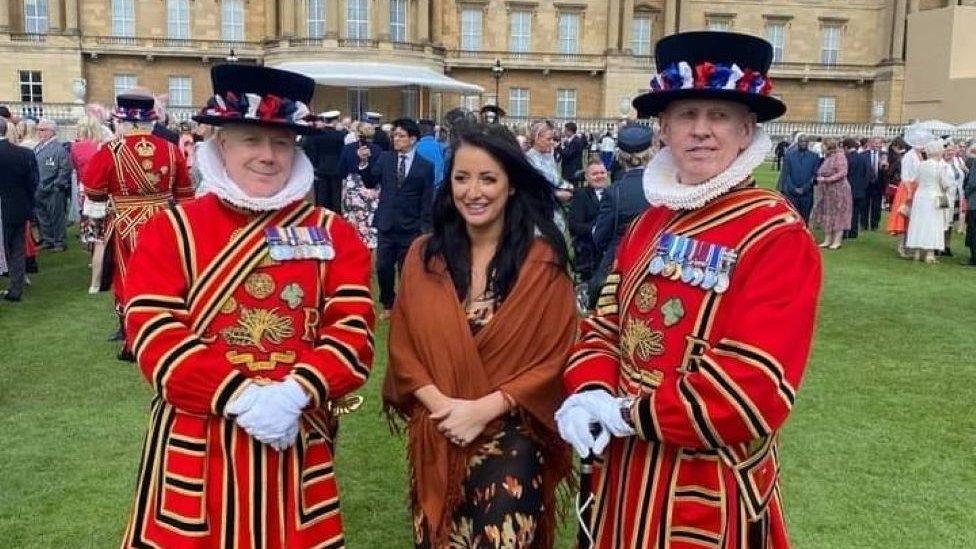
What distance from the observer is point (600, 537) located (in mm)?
2785

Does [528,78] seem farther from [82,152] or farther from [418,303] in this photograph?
[418,303]

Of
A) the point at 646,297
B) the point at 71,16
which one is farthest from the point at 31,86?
the point at 646,297

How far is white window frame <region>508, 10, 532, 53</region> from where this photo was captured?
1916 inches

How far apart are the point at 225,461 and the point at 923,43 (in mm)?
50209

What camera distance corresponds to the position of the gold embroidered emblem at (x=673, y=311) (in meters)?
2.59

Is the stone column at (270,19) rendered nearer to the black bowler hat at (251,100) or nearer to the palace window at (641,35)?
the palace window at (641,35)

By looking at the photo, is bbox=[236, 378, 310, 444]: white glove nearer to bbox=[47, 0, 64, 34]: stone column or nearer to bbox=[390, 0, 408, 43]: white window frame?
bbox=[390, 0, 408, 43]: white window frame

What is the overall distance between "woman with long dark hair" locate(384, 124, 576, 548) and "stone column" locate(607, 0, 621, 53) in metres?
47.4

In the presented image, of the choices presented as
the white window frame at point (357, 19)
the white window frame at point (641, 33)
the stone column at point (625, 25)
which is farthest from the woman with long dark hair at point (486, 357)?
the white window frame at point (641, 33)

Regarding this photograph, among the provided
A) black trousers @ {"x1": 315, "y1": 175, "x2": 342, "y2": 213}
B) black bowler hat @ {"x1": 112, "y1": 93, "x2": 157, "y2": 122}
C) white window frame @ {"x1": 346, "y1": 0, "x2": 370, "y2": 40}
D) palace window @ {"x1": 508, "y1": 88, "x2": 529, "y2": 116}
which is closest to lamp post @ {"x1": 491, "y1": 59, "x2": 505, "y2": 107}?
palace window @ {"x1": 508, "y1": 88, "x2": 529, "y2": 116}

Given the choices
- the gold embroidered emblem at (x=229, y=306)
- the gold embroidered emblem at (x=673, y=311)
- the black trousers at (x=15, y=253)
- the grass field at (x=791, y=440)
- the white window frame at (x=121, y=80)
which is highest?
the white window frame at (x=121, y=80)

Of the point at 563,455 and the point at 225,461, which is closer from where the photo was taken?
the point at 225,461

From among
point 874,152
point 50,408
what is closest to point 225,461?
point 50,408

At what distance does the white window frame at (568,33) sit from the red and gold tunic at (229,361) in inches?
1884
